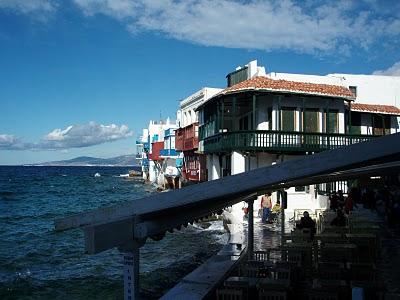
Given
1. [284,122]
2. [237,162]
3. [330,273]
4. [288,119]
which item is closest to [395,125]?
[288,119]

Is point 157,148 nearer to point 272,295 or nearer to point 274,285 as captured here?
point 274,285

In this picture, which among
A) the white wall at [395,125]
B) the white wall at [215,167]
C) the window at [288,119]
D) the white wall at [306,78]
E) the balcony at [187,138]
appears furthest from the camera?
the balcony at [187,138]

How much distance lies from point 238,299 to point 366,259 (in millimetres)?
4166

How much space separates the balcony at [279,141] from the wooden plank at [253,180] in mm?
19048

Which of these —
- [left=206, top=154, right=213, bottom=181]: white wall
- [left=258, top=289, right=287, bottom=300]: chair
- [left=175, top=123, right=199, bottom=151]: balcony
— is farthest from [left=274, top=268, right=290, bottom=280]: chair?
[left=175, top=123, right=199, bottom=151]: balcony

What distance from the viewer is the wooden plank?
4953 millimetres

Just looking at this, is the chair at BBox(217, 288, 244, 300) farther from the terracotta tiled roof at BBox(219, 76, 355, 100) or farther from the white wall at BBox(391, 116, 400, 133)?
the white wall at BBox(391, 116, 400, 133)

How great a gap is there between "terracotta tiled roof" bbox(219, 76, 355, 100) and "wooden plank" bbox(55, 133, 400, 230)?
64.3 ft

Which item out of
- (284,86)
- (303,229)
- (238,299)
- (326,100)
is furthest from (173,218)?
(326,100)

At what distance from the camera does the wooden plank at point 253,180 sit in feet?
16.3

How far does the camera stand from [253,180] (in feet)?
17.9

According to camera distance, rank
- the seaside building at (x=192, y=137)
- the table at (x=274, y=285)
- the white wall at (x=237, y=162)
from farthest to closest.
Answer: the seaside building at (x=192, y=137)
the white wall at (x=237, y=162)
the table at (x=274, y=285)

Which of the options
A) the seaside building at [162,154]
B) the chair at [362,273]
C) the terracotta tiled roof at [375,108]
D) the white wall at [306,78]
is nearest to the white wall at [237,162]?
the white wall at [306,78]

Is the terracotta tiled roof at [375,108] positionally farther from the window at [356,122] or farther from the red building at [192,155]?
the red building at [192,155]
